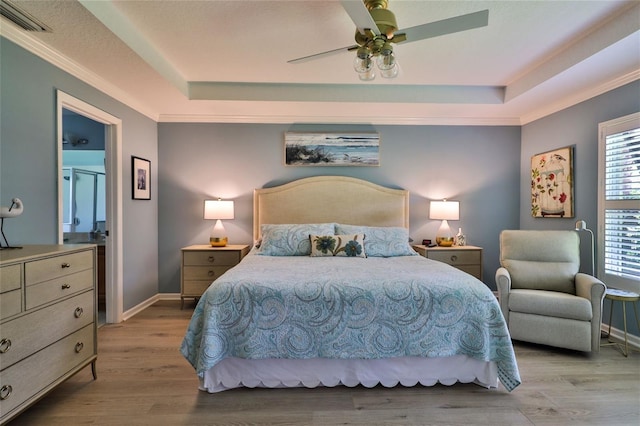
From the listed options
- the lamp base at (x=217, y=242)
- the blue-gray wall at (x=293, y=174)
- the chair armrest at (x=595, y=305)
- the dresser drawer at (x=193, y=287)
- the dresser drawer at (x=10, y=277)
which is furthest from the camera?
the blue-gray wall at (x=293, y=174)

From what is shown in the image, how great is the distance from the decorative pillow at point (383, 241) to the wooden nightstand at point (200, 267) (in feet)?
4.83

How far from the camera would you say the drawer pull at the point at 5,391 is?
62.1 inches

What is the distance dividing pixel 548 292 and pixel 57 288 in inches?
151

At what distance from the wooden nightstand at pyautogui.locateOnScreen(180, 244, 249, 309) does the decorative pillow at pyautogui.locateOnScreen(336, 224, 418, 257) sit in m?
1.47

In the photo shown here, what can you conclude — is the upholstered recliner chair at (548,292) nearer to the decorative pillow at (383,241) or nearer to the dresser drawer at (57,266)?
the decorative pillow at (383,241)

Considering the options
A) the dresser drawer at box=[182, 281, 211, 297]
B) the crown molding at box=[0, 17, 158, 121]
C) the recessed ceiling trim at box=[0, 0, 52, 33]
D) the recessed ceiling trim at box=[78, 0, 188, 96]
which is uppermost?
the recessed ceiling trim at box=[78, 0, 188, 96]

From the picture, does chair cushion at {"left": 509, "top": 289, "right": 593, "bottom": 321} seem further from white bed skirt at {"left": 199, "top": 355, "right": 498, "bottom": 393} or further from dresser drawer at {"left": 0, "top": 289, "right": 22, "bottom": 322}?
dresser drawer at {"left": 0, "top": 289, "right": 22, "bottom": 322}

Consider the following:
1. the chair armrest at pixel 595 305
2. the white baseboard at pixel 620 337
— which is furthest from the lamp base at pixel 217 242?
the white baseboard at pixel 620 337

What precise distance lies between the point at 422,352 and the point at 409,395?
308mm

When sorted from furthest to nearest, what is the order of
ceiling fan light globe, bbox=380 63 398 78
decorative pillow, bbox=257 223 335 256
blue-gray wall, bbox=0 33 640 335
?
blue-gray wall, bbox=0 33 640 335 < decorative pillow, bbox=257 223 335 256 < ceiling fan light globe, bbox=380 63 398 78

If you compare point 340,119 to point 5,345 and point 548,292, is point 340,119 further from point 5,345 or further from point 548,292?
point 5,345

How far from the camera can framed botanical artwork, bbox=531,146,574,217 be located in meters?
3.59

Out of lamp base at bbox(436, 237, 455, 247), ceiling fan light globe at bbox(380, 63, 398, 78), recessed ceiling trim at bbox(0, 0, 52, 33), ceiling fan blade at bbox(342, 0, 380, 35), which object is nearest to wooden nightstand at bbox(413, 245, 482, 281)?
lamp base at bbox(436, 237, 455, 247)

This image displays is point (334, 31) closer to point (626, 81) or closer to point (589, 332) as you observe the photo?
point (626, 81)
